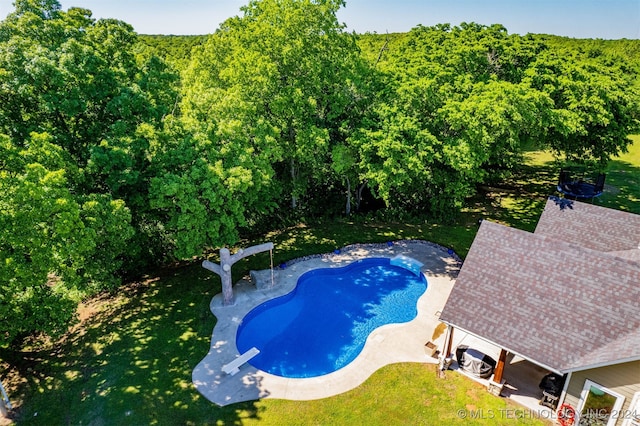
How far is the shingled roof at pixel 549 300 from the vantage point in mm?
12391

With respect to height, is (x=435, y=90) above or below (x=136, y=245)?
above

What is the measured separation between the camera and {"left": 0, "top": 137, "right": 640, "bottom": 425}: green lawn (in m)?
13.7

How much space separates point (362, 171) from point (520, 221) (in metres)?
12.7

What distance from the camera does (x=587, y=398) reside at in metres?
12.7

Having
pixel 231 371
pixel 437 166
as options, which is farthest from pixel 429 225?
pixel 231 371

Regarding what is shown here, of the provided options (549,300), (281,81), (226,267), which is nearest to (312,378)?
(226,267)

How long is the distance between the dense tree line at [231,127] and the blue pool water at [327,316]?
15.1 ft

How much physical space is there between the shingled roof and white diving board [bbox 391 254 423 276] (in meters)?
7.43

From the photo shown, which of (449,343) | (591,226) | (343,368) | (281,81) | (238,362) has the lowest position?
(343,368)

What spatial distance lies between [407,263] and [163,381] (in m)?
14.6

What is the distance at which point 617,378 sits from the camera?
39.4ft

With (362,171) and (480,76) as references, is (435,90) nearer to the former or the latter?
(480,76)

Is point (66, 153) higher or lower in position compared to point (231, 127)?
lower

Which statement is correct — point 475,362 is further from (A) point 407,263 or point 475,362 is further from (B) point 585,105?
(B) point 585,105
